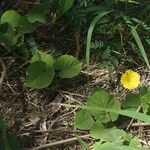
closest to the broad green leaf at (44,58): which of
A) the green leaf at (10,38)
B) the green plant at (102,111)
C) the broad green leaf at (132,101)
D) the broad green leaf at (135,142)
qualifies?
the green leaf at (10,38)

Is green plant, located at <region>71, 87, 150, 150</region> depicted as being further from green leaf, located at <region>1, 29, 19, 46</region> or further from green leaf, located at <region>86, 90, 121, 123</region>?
green leaf, located at <region>1, 29, 19, 46</region>

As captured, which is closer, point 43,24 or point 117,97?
point 117,97

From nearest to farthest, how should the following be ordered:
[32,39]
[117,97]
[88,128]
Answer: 1. [88,128]
2. [117,97]
3. [32,39]

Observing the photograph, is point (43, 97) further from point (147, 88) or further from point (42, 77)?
point (147, 88)

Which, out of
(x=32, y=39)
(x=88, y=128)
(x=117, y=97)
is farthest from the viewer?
(x=32, y=39)

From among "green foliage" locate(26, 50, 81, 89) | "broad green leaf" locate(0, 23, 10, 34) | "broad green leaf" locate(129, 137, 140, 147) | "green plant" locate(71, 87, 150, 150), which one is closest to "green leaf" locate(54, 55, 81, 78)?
"green foliage" locate(26, 50, 81, 89)

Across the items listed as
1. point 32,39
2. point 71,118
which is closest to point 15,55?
point 32,39

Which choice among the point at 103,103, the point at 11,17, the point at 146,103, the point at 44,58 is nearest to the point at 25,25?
the point at 11,17
